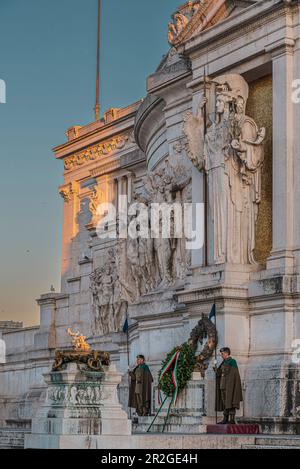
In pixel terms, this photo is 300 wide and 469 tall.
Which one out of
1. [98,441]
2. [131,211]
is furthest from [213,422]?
[131,211]

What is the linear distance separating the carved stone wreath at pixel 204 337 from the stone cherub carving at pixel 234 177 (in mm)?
1603

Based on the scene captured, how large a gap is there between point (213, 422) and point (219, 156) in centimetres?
656

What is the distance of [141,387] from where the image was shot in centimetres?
2844

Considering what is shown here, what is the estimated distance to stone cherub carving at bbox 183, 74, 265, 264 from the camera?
27750mm

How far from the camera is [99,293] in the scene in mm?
46125

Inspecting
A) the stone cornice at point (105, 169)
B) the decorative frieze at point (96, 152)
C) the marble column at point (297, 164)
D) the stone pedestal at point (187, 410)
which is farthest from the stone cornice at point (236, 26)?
the decorative frieze at point (96, 152)

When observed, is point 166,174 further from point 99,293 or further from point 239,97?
point 99,293

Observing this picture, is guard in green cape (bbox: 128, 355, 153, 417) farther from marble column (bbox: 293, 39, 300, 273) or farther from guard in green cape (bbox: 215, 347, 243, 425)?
marble column (bbox: 293, 39, 300, 273)

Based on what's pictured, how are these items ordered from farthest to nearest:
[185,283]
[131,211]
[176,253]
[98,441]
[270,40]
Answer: [131,211] < [176,253] < [185,283] < [270,40] < [98,441]

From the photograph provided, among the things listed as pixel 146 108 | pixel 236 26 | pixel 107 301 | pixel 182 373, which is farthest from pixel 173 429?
pixel 107 301

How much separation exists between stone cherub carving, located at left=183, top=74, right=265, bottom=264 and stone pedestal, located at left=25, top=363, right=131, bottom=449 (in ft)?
24.0

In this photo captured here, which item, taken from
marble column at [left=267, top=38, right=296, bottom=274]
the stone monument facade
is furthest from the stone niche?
marble column at [left=267, top=38, right=296, bottom=274]

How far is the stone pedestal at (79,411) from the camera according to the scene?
66.8 ft

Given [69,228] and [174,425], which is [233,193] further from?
[69,228]
